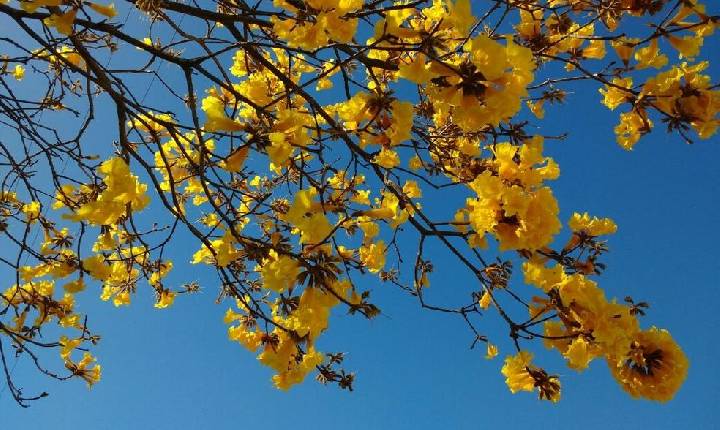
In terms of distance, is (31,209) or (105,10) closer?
(105,10)

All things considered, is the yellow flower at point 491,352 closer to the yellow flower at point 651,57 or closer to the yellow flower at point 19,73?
the yellow flower at point 651,57

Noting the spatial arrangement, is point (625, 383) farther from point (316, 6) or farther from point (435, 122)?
point (435, 122)

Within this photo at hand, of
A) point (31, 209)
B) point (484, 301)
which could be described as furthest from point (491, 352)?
point (31, 209)

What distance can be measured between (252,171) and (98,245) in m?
1.61

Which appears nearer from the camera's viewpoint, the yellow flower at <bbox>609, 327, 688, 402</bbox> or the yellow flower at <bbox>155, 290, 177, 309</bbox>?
the yellow flower at <bbox>609, 327, 688, 402</bbox>

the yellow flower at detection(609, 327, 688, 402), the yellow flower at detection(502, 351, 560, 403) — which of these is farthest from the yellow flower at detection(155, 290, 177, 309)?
the yellow flower at detection(609, 327, 688, 402)

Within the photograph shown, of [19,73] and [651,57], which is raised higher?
[19,73]

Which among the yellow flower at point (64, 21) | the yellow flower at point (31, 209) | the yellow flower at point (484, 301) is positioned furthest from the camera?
the yellow flower at point (31, 209)

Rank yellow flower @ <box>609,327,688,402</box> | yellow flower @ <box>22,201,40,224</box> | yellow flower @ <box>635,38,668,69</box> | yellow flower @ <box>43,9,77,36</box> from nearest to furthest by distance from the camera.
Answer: yellow flower @ <box>609,327,688,402</box> → yellow flower @ <box>43,9,77,36</box> → yellow flower @ <box>635,38,668,69</box> → yellow flower @ <box>22,201,40,224</box>

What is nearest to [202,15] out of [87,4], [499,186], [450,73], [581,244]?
[87,4]

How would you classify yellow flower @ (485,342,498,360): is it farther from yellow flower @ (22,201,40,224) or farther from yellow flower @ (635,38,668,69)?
yellow flower @ (22,201,40,224)

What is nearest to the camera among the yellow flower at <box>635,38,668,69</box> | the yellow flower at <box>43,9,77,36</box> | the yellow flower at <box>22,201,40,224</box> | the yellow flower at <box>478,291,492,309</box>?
the yellow flower at <box>43,9,77,36</box>

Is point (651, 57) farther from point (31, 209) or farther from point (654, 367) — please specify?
point (31, 209)

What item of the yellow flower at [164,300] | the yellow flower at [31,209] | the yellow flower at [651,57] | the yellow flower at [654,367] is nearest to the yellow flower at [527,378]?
the yellow flower at [654,367]
